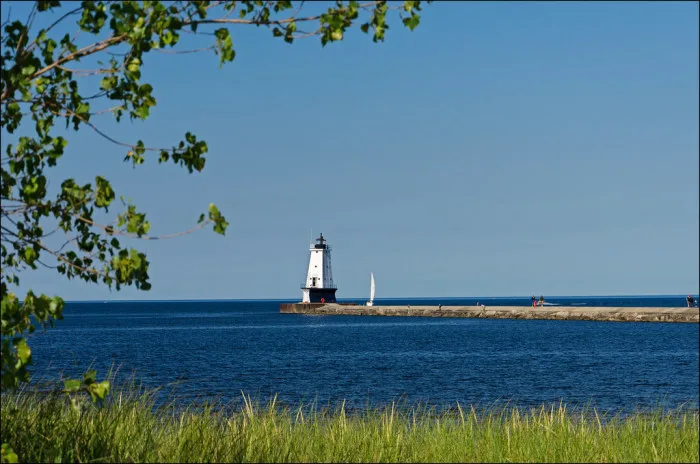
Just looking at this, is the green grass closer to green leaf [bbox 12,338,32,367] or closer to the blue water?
green leaf [bbox 12,338,32,367]

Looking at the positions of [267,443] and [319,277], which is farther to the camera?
[319,277]

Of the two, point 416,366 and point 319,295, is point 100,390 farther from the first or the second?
point 319,295

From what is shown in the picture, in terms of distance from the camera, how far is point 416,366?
164ft

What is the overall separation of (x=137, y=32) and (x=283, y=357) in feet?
175

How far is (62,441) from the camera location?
892 cm

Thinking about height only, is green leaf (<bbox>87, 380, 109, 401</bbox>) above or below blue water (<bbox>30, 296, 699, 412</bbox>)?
above

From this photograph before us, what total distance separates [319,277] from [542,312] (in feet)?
114

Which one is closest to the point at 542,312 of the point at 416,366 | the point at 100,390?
the point at 416,366

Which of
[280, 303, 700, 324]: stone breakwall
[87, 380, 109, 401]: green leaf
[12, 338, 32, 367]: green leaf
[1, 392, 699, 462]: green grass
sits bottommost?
[280, 303, 700, 324]: stone breakwall

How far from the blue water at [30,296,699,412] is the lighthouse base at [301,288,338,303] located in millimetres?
38744

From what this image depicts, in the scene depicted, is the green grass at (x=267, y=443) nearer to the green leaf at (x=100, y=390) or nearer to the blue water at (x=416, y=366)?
the green leaf at (x=100, y=390)

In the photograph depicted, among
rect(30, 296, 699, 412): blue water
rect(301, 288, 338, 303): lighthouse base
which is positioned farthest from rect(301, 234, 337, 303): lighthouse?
rect(30, 296, 699, 412): blue water

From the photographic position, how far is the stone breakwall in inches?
3701

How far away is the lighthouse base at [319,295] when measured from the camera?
127950 mm
